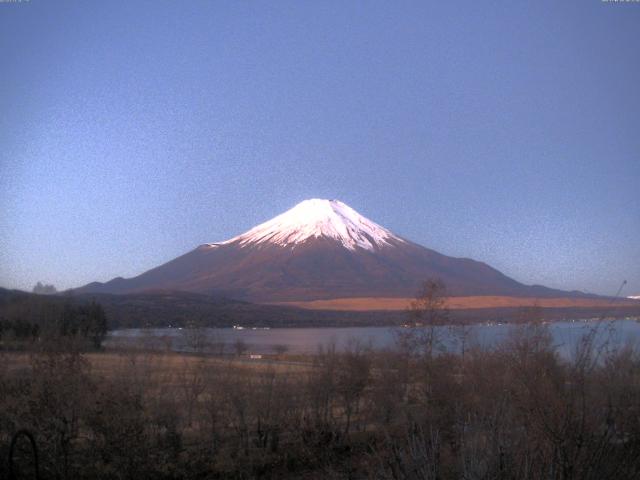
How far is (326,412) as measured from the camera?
1680 cm

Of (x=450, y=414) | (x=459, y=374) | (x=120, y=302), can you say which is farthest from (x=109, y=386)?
(x=120, y=302)

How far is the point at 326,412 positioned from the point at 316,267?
376 feet

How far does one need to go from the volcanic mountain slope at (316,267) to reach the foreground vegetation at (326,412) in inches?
3496

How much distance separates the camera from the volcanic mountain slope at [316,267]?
388 feet

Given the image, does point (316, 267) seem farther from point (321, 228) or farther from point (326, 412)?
point (326, 412)

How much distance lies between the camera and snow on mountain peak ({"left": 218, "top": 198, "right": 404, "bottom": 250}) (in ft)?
483

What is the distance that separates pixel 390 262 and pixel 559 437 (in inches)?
4946

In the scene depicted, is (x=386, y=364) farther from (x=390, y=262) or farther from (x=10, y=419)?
(x=390, y=262)

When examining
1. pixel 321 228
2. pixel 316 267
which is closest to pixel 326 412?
pixel 316 267

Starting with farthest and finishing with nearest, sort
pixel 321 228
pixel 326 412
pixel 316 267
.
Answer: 1. pixel 321 228
2. pixel 316 267
3. pixel 326 412

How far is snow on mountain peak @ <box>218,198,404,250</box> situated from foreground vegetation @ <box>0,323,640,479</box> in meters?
124

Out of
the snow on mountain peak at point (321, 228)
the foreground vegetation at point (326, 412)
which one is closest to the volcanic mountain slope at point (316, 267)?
the snow on mountain peak at point (321, 228)

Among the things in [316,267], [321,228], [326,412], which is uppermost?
[321,228]

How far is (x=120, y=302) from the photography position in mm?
83562
